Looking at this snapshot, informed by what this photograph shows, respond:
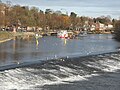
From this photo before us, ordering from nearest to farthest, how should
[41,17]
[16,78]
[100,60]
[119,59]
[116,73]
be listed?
1. [16,78]
2. [116,73]
3. [100,60]
4. [119,59]
5. [41,17]

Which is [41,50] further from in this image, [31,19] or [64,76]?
[31,19]

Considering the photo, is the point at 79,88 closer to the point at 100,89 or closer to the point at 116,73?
the point at 100,89

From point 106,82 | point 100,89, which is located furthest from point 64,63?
point 100,89

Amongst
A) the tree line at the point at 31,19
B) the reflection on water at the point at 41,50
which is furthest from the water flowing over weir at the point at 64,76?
the tree line at the point at 31,19

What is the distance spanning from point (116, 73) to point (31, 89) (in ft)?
29.8

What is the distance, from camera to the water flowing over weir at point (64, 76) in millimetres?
21625

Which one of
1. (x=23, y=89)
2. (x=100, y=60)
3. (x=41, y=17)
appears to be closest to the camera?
(x=23, y=89)

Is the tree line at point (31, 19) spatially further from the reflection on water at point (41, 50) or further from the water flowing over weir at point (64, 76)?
the water flowing over weir at point (64, 76)

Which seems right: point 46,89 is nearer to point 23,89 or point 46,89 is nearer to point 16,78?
point 23,89

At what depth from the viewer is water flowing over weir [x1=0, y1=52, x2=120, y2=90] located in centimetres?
2162

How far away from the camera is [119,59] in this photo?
35.0m

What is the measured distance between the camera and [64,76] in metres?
24.9

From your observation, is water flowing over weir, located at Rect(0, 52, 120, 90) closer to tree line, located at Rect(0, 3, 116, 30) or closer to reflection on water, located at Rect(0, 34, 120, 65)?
reflection on water, located at Rect(0, 34, 120, 65)

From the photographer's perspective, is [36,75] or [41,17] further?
[41,17]
